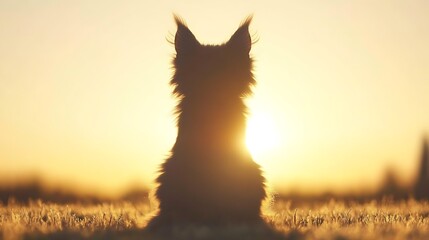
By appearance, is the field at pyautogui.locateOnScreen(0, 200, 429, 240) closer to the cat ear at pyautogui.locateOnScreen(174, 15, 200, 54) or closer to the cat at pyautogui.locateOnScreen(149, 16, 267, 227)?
the cat at pyautogui.locateOnScreen(149, 16, 267, 227)

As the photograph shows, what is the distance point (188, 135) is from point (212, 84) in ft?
2.13

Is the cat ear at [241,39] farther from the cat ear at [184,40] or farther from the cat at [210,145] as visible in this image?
the cat ear at [184,40]

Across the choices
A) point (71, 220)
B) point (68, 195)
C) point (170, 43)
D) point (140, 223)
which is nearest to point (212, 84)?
point (170, 43)

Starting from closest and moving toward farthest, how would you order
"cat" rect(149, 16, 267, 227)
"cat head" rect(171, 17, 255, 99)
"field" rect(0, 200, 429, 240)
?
"field" rect(0, 200, 429, 240) → "cat" rect(149, 16, 267, 227) → "cat head" rect(171, 17, 255, 99)

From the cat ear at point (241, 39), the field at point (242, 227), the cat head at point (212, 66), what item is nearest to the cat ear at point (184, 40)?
the cat head at point (212, 66)

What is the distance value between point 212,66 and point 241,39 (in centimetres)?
54

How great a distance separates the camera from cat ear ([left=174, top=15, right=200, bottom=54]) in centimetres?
879

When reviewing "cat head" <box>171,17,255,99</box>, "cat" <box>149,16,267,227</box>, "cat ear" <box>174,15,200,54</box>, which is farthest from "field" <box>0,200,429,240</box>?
"cat ear" <box>174,15,200,54</box>

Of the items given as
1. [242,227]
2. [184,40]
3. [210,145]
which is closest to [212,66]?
[184,40]

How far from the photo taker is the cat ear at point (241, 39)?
884 cm

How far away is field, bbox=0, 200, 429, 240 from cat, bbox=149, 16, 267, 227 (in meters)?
0.41

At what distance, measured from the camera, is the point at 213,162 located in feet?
27.3

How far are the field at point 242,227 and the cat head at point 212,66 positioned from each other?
4.99 ft

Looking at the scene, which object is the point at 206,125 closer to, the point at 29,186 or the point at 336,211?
the point at 336,211
